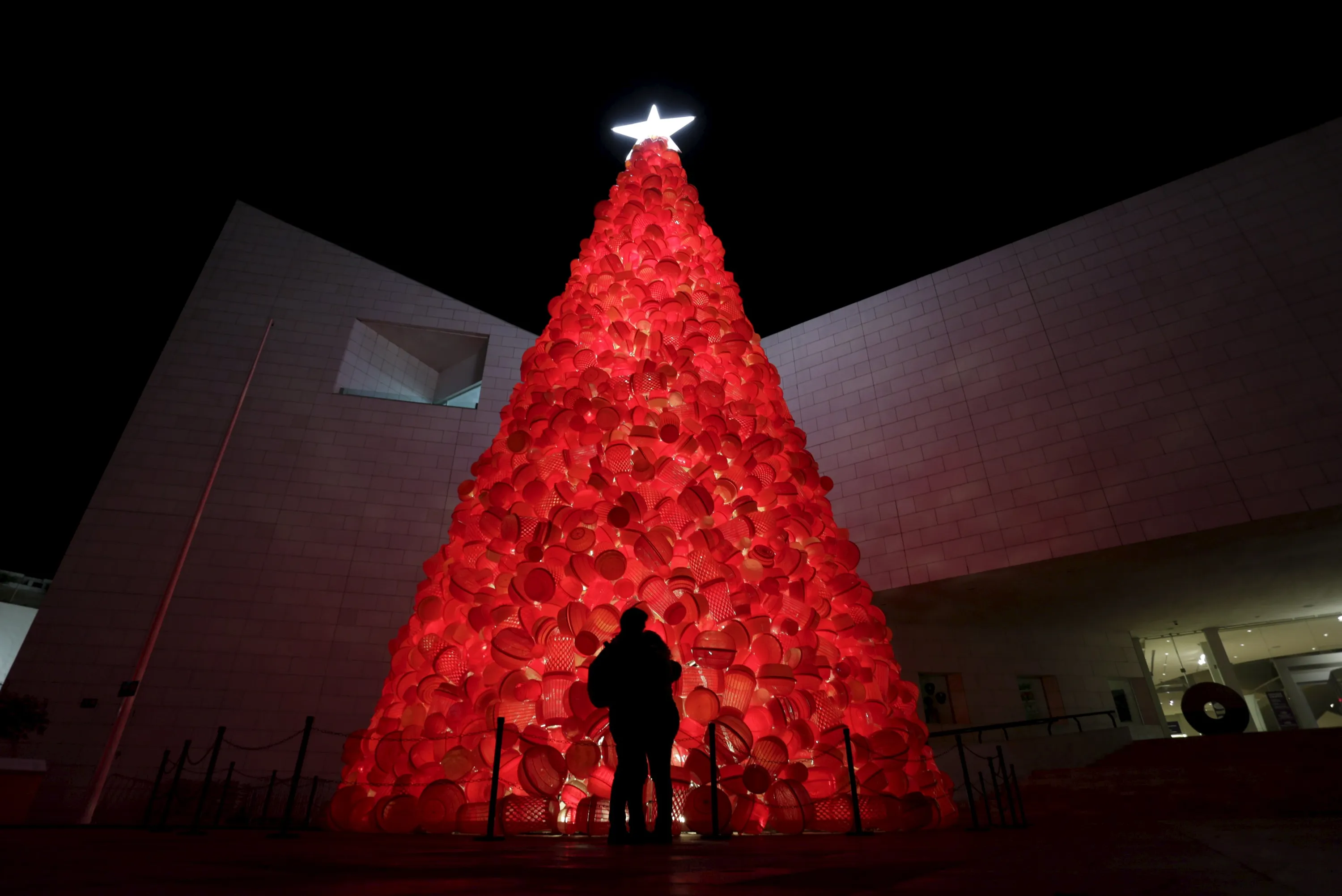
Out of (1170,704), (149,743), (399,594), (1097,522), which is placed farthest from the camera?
(1170,704)

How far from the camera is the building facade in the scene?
6258 millimetres

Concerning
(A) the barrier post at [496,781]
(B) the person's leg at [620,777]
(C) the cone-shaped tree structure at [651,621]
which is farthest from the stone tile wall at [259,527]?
(B) the person's leg at [620,777]

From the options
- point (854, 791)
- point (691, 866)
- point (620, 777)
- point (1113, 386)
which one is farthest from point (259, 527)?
point (1113, 386)

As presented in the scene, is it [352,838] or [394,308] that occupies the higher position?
[394,308]

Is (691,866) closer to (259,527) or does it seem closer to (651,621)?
(651,621)

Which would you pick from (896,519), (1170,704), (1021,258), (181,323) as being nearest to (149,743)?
(181,323)

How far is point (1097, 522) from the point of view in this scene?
6.65 m

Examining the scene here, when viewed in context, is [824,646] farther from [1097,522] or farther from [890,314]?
[890,314]

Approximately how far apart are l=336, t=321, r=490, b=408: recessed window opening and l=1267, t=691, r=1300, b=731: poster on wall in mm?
16799

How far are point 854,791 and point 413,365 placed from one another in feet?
29.2

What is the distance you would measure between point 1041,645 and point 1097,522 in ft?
13.9

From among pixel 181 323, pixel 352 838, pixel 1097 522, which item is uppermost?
pixel 181 323

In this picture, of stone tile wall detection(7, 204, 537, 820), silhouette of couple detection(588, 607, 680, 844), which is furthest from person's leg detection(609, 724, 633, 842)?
stone tile wall detection(7, 204, 537, 820)

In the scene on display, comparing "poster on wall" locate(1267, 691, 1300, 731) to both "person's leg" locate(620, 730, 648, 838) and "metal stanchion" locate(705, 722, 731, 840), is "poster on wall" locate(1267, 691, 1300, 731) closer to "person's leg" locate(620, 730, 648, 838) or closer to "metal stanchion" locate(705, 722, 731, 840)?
"metal stanchion" locate(705, 722, 731, 840)
